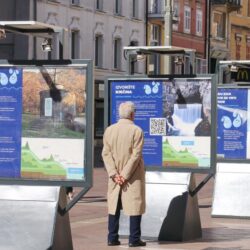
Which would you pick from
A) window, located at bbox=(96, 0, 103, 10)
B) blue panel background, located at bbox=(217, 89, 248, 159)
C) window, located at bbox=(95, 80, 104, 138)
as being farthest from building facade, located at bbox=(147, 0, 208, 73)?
blue panel background, located at bbox=(217, 89, 248, 159)

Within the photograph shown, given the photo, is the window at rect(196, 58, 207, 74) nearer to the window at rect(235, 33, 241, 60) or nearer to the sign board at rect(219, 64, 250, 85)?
the window at rect(235, 33, 241, 60)

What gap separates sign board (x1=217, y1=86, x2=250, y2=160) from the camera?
55.5 ft

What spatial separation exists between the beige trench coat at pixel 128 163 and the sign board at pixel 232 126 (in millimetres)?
4910

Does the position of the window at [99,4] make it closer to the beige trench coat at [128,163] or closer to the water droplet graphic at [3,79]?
the beige trench coat at [128,163]

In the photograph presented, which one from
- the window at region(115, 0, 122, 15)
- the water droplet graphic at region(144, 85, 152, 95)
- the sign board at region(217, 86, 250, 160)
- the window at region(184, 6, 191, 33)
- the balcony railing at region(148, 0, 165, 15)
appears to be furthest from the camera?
the window at region(184, 6, 191, 33)

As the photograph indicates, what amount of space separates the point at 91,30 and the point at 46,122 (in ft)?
133

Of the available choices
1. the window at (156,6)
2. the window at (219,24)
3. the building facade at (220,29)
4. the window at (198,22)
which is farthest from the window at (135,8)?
the window at (219,24)

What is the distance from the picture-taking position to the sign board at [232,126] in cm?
1692

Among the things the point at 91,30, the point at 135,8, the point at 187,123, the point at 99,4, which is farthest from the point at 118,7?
the point at 187,123

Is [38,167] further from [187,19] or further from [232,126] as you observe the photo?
[187,19]

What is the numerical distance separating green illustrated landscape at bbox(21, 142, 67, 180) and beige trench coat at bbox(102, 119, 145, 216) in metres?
1.45

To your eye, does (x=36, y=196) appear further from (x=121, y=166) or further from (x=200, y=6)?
(x=200, y=6)

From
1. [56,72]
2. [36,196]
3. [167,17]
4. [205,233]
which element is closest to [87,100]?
[56,72]

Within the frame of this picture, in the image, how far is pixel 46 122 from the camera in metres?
10.9
